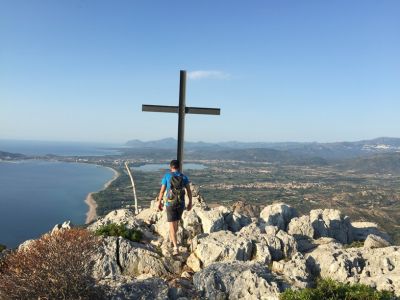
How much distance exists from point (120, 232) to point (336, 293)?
7.17 metres

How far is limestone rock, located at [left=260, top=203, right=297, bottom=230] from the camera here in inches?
683

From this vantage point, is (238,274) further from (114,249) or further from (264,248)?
(114,249)

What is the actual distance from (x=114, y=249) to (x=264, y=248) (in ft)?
15.6

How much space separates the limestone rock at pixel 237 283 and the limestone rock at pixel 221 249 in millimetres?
1299

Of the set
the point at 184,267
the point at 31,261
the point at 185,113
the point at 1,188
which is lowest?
the point at 1,188

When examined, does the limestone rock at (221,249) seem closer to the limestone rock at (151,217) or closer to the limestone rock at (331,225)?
the limestone rock at (151,217)

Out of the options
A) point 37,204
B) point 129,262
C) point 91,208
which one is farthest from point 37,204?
point 129,262

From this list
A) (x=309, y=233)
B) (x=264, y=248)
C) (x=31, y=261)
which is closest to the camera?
(x=31, y=261)

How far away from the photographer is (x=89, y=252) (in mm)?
8539

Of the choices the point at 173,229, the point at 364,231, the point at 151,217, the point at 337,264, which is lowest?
the point at 364,231

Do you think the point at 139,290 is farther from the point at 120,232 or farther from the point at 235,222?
the point at 235,222

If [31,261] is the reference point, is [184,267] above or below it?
below

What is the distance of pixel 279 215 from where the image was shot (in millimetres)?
17781

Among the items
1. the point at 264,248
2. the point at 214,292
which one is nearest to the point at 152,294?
the point at 214,292
